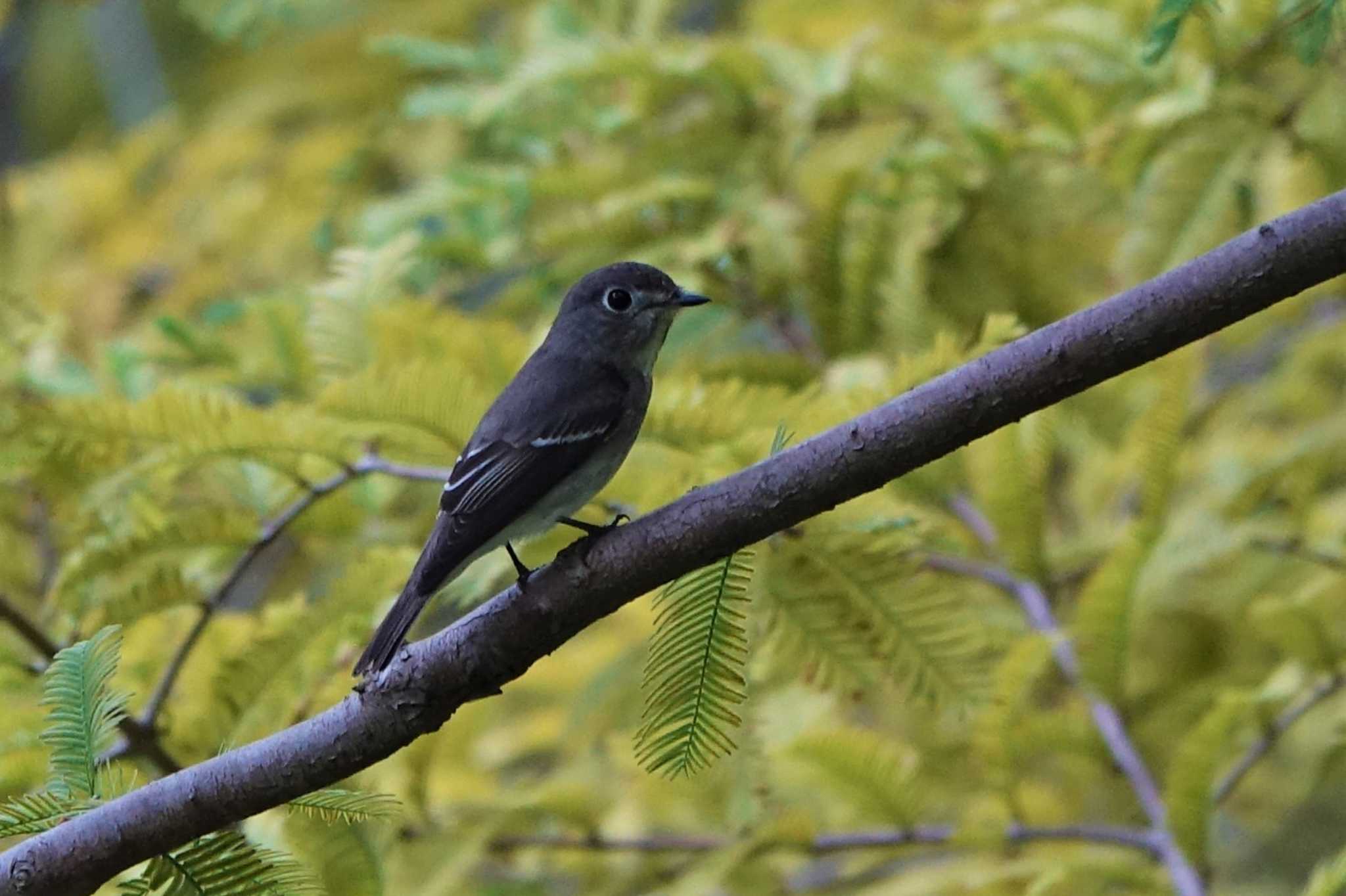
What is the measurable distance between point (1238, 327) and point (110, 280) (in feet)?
14.0

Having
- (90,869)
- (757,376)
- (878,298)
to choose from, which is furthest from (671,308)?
(90,869)

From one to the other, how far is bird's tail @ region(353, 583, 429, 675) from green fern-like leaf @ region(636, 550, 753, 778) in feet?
1.39

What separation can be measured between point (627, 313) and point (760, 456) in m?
0.91

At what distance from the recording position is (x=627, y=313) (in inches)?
133

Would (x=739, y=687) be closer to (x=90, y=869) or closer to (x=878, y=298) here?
(x=90, y=869)

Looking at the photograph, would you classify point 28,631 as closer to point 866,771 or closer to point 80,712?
point 80,712

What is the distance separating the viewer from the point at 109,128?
8.96 m

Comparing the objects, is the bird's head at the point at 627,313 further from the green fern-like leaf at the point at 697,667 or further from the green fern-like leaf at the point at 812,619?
the green fern-like leaf at the point at 697,667

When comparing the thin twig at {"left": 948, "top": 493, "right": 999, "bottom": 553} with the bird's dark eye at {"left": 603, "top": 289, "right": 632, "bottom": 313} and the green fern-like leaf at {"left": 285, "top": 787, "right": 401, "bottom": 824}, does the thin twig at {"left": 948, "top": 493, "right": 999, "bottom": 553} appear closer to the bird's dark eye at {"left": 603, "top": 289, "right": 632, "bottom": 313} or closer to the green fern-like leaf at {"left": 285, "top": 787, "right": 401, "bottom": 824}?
the bird's dark eye at {"left": 603, "top": 289, "right": 632, "bottom": 313}

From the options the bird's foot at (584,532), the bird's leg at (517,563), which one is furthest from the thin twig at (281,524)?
the bird's foot at (584,532)

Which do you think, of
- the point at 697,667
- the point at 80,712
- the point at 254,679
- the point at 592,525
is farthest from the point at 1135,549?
the point at 80,712

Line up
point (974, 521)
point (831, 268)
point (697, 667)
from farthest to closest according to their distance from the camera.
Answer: point (831, 268), point (974, 521), point (697, 667)

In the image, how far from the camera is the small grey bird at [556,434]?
8.61 feet

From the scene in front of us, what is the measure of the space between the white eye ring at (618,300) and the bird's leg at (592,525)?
622 millimetres
